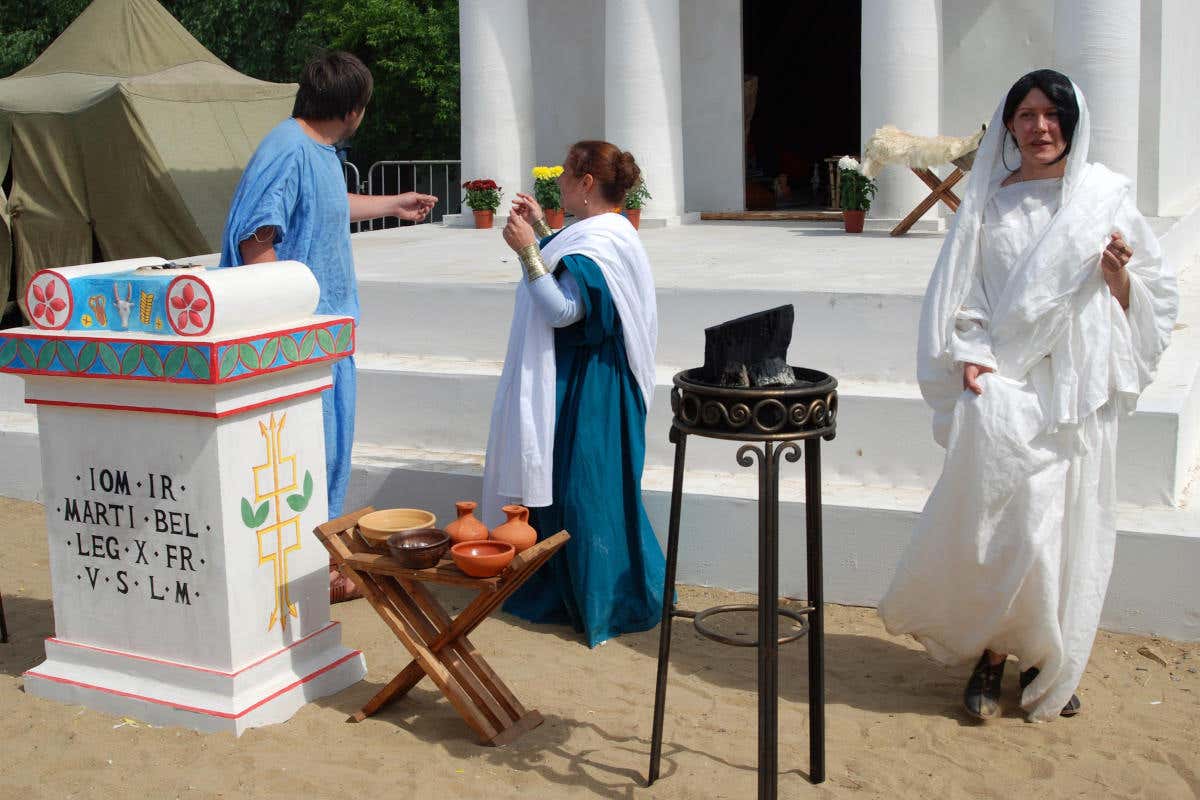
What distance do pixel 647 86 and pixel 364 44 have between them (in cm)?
1255

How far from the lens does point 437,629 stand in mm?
4066

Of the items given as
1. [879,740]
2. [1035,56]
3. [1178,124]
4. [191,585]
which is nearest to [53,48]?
[1035,56]

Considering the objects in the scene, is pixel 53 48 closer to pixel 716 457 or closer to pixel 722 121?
pixel 722 121

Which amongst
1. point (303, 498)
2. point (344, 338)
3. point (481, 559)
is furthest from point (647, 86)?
point (481, 559)

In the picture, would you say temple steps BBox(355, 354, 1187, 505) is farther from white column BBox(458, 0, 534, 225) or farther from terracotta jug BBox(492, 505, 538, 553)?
white column BBox(458, 0, 534, 225)

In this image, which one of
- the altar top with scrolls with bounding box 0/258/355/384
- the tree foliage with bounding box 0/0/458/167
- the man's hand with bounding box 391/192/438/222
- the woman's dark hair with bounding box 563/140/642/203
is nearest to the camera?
the altar top with scrolls with bounding box 0/258/355/384

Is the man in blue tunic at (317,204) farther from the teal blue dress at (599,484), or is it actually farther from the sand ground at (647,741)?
the sand ground at (647,741)

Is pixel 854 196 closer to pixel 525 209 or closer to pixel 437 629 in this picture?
pixel 525 209

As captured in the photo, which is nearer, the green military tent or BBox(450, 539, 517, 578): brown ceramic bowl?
BBox(450, 539, 517, 578): brown ceramic bowl

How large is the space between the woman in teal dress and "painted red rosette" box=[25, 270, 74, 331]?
149 cm

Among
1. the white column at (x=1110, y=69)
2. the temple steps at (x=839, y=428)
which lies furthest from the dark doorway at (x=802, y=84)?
the temple steps at (x=839, y=428)

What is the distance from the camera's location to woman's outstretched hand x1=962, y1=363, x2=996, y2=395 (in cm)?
386

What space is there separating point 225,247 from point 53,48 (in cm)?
1139

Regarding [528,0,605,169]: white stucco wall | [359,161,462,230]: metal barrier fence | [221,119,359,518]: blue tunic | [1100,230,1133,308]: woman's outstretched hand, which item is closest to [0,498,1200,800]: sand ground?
[221,119,359,518]: blue tunic
